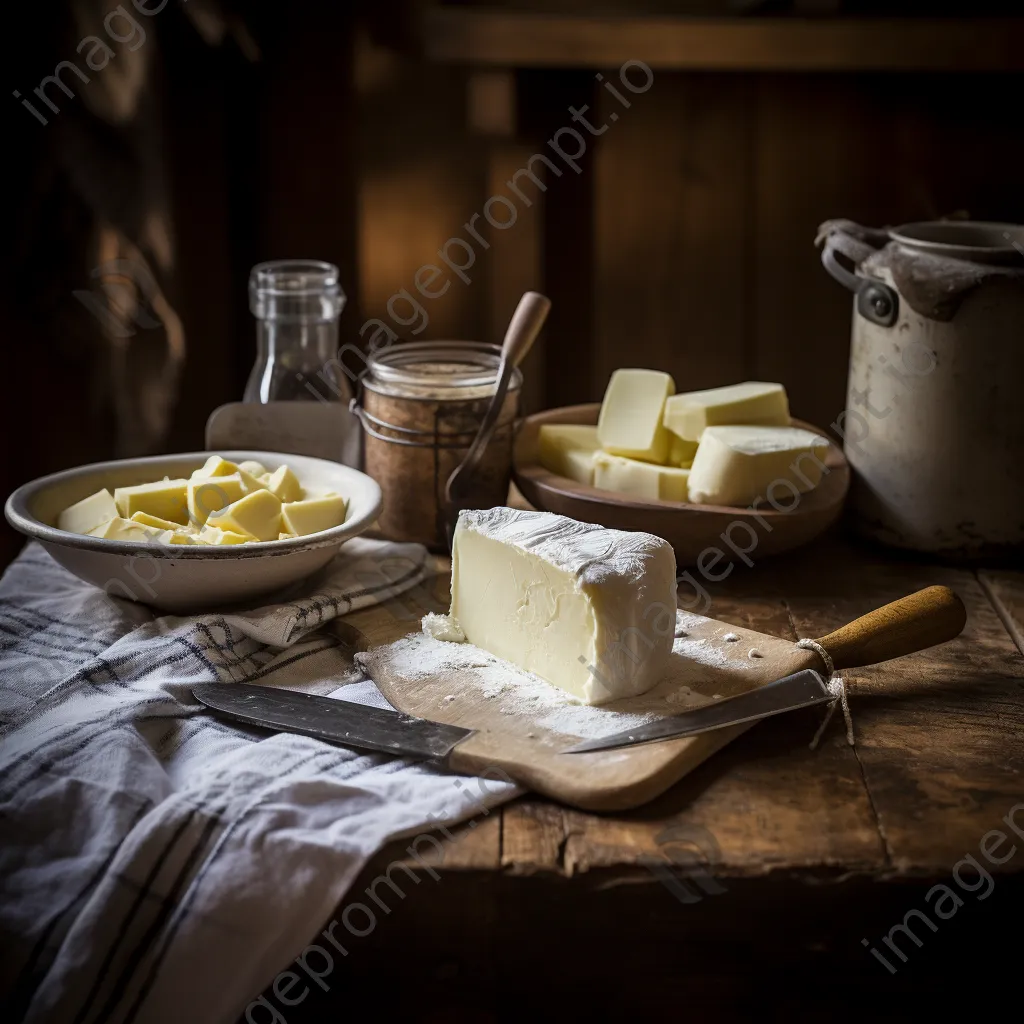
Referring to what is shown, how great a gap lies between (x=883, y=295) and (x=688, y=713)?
2.38 ft

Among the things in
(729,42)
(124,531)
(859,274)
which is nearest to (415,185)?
(729,42)

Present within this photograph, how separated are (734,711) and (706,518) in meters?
0.41

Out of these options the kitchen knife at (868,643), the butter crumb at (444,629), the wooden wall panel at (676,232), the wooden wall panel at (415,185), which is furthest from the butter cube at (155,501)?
the wooden wall panel at (676,232)

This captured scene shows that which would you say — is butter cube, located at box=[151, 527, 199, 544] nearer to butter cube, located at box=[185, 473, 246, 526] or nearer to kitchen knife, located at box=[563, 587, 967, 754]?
butter cube, located at box=[185, 473, 246, 526]

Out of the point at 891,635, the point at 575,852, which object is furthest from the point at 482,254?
the point at 575,852

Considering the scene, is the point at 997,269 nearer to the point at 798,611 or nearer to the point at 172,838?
the point at 798,611

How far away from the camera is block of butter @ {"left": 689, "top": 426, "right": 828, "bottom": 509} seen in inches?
59.6

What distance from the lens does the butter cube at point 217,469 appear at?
4.92 feet

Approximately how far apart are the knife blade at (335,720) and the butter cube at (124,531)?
238mm

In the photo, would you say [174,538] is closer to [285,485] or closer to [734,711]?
[285,485]

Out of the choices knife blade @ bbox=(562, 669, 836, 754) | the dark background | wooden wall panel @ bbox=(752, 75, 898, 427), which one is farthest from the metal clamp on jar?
wooden wall panel @ bbox=(752, 75, 898, 427)

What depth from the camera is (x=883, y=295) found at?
1.59 metres

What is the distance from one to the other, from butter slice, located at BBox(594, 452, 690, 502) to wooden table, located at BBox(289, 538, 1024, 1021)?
529mm

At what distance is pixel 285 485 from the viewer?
1517mm
